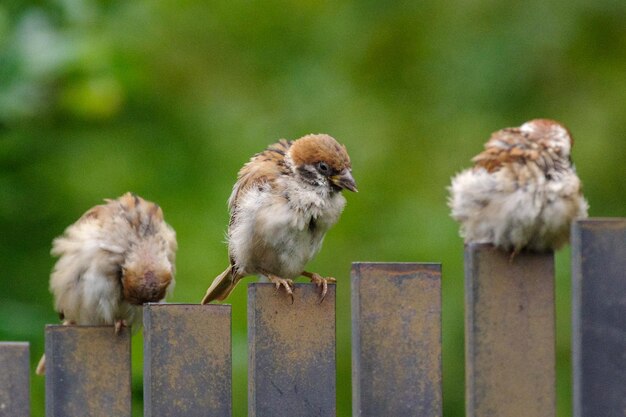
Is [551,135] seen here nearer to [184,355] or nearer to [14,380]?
[184,355]

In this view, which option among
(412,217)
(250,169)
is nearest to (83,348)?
(250,169)

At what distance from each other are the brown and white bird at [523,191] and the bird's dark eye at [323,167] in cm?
52

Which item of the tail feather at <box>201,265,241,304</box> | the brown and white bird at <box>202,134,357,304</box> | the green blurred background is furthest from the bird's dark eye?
the green blurred background

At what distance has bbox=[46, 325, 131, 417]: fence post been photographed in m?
2.60

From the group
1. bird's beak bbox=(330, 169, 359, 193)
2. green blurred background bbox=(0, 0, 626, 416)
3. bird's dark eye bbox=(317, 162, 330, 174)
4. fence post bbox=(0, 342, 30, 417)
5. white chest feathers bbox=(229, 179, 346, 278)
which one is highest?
green blurred background bbox=(0, 0, 626, 416)

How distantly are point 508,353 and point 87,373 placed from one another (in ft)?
2.91

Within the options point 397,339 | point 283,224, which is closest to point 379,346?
point 397,339

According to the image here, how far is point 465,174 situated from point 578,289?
1248mm

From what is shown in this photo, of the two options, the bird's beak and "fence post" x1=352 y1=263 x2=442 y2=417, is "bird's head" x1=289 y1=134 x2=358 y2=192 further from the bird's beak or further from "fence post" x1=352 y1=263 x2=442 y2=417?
"fence post" x1=352 y1=263 x2=442 y2=417

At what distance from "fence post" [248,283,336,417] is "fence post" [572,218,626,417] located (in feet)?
1.66

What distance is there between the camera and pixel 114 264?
184 inches

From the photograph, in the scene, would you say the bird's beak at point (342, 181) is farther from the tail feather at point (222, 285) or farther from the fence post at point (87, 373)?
the fence post at point (87, 373)

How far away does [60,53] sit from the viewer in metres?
4.80

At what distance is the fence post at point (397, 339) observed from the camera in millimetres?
2443
